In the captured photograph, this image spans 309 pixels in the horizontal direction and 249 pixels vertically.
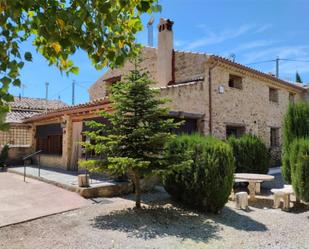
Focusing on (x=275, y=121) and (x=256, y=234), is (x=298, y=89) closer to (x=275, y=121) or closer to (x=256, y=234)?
(x=275, y=121)

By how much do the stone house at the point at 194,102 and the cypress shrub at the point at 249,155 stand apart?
1.62 m

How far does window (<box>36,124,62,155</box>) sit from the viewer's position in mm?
15998

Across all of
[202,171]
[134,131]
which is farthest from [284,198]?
[134,131]

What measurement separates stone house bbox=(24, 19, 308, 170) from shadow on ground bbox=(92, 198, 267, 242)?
14.4ft

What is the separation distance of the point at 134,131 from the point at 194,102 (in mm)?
6022

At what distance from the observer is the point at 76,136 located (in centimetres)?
1427

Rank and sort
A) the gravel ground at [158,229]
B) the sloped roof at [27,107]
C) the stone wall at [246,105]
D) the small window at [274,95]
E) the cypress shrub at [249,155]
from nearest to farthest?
the gravel ground at [158,229], the cypress shrub at [249,155], the stone wall at [246,105], the small window at [274,95], the sloped roof at [27,107]

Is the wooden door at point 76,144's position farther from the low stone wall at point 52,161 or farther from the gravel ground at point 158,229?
the gravel ground at point 158,229

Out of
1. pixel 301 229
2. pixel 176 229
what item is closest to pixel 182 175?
pixel 176 229

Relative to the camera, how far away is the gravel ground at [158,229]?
5.77 m

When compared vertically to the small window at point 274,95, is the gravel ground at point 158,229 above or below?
below

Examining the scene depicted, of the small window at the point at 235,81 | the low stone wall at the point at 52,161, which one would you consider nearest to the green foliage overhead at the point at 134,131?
the low stone wall at the point at 52,161

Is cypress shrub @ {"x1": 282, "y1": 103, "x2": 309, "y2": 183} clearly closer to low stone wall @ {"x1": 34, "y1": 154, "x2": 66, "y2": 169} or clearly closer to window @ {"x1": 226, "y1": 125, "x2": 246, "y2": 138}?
window @ {"x1": 226, "y1": 125, "x2": 246, "y2": 138}

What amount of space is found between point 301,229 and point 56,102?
28355mm
